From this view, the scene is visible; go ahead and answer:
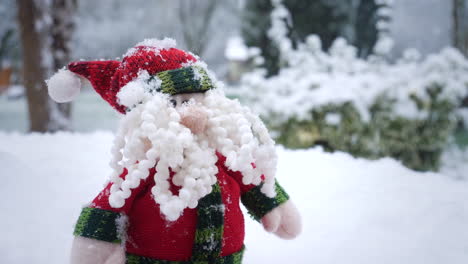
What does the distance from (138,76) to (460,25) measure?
5086mm

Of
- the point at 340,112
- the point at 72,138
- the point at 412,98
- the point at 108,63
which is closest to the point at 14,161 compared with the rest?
the point at 72,138

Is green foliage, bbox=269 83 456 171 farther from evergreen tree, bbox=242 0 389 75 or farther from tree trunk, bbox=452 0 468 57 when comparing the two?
tree trunk, bbox=452 0 468 57

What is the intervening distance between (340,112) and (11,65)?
608 cm

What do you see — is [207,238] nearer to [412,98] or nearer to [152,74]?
[152,74]

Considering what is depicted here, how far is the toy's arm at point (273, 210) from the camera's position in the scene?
74 centimetres

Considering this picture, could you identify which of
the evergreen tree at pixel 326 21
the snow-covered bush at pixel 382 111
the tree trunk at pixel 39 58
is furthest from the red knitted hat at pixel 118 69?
the evergreen tree at pixel 326 21

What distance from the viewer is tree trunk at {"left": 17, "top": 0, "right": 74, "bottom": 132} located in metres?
2.36

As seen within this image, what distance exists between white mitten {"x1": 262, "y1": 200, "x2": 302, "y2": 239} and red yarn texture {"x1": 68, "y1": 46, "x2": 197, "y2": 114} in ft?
1.03

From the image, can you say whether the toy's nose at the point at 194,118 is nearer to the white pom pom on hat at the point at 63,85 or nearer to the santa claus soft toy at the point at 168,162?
the santa claus soft toy at the point at 168,162

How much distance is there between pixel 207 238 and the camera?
64 cm

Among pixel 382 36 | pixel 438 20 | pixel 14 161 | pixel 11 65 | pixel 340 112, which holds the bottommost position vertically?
pixel 14 161

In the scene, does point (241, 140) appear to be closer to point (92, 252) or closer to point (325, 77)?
point (92, 252)

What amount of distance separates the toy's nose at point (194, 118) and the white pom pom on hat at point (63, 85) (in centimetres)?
22

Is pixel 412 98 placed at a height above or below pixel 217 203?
above
